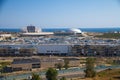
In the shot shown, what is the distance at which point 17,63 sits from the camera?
29.3ft

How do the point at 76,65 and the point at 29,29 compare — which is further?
the point at 29,29

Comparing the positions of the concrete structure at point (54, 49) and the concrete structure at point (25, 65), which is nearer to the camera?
the concrete structure at point (25, 65)

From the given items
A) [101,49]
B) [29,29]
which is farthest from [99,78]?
[29,29]

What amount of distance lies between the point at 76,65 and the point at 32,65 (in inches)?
52.3

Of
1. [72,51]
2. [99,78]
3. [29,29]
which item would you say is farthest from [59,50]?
[29,29]

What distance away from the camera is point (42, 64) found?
9.32m

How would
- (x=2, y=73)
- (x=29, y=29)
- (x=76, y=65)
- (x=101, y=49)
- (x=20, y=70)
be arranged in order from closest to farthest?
(x=2, y=73) < (x=20, y=70) < (x=76, y=65) < (x=101, y=49) < (x=29, y=29)

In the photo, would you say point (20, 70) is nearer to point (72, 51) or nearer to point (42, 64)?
point (42, 64)

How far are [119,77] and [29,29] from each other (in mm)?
20906

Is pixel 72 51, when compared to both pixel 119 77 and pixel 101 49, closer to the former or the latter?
pixel 101 49

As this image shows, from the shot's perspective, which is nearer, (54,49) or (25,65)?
A: (25,65)

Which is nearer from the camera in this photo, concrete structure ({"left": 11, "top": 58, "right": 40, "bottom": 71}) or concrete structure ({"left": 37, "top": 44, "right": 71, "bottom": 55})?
concrete structure ({"left": 11, "top": 58, "right": 40, "bottom": 71})

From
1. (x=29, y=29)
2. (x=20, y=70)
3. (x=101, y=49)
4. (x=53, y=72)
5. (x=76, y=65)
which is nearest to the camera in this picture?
(x=53, y=72)

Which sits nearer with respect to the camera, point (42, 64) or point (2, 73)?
point (2, 73)
